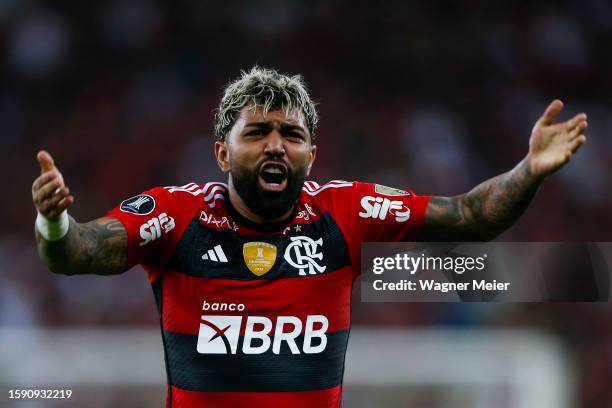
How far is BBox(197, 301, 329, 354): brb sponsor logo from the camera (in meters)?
3.85

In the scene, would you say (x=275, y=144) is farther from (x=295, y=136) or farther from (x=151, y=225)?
(x=151, y=225)

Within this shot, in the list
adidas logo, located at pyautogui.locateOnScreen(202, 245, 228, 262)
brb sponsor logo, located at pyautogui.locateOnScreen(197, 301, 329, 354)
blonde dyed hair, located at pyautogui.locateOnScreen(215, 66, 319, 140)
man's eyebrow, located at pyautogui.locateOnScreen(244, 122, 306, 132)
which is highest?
blonde dyed hair, located at pyautogui.locateOnScreen(215, 66, 319, 140)

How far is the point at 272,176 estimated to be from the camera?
396 cm

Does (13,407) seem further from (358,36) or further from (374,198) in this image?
(358,36)

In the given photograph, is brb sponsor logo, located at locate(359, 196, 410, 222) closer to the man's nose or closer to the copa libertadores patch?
the man's nose

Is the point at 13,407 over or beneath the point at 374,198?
beneath

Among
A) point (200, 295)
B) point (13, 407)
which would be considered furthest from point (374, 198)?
point (13, 407)

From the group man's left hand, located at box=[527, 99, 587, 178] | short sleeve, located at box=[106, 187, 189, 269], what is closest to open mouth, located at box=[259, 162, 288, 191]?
short sleeve, located at box=[106, 187, 189, 269]

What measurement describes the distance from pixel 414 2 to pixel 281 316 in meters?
8.98

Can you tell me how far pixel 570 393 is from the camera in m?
7.23

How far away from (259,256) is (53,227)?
3.17 feet

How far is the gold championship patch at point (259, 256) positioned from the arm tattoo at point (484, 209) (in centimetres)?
72

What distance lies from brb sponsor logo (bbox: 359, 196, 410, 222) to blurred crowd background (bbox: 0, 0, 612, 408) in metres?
4.59

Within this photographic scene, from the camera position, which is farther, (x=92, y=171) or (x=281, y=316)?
(x=92, y=171)
